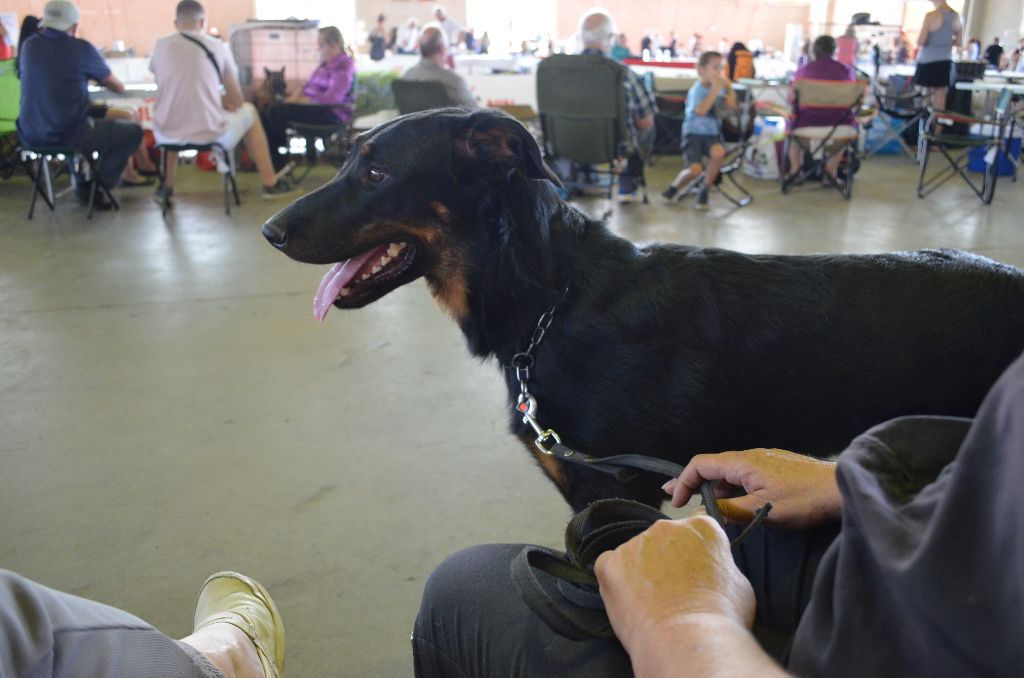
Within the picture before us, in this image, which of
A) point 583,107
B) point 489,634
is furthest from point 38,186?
point 489,634

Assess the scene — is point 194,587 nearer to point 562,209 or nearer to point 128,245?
point 562,209

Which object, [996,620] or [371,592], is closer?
[996,620]

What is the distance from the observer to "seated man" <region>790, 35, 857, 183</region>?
7.04 metres

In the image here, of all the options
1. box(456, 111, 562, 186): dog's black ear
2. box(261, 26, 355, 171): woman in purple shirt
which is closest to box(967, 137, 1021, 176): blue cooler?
box(261, 26, 355, 171): woman in purple shirt

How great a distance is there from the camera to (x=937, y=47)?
Result: 8.79 m

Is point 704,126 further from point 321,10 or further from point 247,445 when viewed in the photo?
point 321,10

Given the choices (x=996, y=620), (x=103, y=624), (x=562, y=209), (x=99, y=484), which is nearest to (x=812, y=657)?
(x=996, y=620)

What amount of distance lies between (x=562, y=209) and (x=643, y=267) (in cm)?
23

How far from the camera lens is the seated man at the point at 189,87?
6.00m

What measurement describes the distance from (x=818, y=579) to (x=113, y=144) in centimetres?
697

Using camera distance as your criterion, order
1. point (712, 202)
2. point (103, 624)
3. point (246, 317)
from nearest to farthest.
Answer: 1. point (103, 624)
2. point (246, 317)
3. point (712, 202)

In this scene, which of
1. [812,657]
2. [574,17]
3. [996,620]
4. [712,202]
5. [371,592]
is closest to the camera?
[996,620]

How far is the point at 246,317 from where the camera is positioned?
4051 millimetres

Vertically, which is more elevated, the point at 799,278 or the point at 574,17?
the point at 574,17
